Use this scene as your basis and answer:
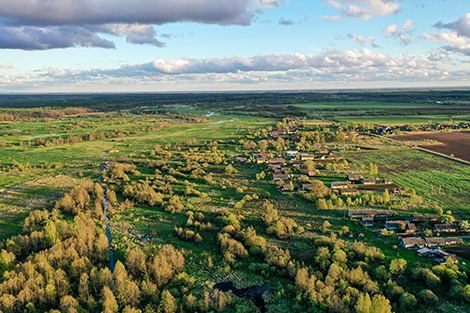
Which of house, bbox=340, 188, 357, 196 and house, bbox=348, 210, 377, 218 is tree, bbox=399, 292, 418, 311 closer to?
house, bbox=348, 210, 377, 218

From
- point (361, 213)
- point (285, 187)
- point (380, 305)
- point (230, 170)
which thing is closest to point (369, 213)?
point (361, 213)

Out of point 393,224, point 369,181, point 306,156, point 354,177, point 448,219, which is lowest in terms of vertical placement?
point 393,224

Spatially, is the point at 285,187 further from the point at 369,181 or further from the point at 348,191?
the point at 369,181

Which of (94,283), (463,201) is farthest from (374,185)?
(94,283)

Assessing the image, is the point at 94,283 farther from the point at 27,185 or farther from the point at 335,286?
the point at 27,185

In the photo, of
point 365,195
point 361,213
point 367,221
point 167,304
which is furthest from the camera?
point 365,195

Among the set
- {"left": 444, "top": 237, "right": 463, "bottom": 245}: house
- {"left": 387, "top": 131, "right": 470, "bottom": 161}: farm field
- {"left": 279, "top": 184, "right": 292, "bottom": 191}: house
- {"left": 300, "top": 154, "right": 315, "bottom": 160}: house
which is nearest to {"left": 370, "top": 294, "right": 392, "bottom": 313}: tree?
{"left": 444, "top": 237, "right": 463, "bottom": 245}: house
